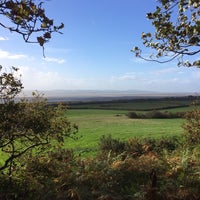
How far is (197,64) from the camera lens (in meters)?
12.8

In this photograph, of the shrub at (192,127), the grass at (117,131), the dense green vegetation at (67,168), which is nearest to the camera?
the dense green vegetation at (67,168)

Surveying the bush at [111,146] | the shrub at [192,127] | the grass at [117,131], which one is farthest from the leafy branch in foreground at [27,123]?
the shrub at [192,127]

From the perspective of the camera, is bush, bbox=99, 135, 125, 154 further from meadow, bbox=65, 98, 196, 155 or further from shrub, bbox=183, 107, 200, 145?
shrub, bbox=183, 107, 200, 145

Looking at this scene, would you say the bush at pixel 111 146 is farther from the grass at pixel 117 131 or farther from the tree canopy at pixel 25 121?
the tree canopy at pixel 25 121

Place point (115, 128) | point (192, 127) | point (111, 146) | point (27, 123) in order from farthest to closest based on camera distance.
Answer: point (115, 128) → point (111, 146) → point (192, 127) → point (27, 123)

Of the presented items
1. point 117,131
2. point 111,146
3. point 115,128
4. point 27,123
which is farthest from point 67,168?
point 115,128

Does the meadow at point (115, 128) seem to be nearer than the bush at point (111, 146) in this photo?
No

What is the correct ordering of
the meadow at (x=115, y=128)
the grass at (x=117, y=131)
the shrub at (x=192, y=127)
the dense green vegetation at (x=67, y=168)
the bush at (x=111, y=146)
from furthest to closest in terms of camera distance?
the meadow at (x=115, y=128) < the grass at (x=117, y=131) < the bush at (x=111, y=146) < the shrub at (x=192, y=127) < the dense green vegetation at (x=67, y=168)

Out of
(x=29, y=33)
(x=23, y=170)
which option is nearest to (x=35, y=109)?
(x=23, y=170)

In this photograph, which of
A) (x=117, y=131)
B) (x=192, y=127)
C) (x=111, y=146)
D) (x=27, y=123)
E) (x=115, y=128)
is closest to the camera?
(x=27, y=123)

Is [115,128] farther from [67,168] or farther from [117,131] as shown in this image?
[67,168]

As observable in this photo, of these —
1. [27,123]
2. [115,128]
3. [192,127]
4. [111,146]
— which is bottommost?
[115,128]

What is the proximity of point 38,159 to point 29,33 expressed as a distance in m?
6.24

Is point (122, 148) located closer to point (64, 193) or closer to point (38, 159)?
point (38, 159)
